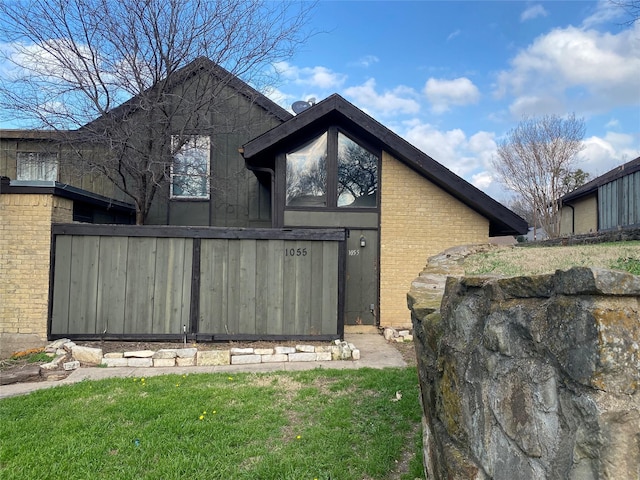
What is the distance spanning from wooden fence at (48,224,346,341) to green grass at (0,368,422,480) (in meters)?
1.88

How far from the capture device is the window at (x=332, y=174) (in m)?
8.57

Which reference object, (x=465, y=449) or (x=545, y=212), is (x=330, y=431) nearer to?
(x=465, y=449)

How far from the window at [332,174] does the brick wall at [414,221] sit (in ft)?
1.14

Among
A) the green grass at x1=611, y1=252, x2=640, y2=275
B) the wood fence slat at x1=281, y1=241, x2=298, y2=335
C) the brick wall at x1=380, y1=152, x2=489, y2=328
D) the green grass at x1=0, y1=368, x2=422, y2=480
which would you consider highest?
the brick wall at x1=380, y1=152, x2=489, y2=328

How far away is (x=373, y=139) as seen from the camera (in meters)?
8.59

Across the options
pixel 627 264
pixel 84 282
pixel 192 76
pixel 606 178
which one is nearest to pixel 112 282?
pixel 84 282

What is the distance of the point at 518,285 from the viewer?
171cm

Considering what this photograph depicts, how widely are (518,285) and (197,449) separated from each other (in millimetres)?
3002

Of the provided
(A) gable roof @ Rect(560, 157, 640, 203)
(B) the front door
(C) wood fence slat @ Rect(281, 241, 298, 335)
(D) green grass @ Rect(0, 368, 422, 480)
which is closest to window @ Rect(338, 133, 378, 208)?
(B) the front door

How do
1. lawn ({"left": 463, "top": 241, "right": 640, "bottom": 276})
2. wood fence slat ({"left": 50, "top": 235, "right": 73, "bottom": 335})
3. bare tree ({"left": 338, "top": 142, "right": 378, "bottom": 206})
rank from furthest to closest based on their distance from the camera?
bare tree ({"left": 338, "top": 142, "right": 378, "bottom": 206}) < wood fence slat ({"left": 50, "top": 235, "right": 73, "bottom": 335}) < lawn ({"left": 463, "top": 241, "right": 640, "bottom": 276})

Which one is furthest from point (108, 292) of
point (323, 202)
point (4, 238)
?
point (323, 202)

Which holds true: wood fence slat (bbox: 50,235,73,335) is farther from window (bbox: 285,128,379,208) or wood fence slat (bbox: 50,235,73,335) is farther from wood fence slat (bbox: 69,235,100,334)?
window (bbox: 285,128,379,208)

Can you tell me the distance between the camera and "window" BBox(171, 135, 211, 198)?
9809 mm

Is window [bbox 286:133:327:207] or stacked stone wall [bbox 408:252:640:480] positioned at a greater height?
window [bbox 286:133:327:207]
